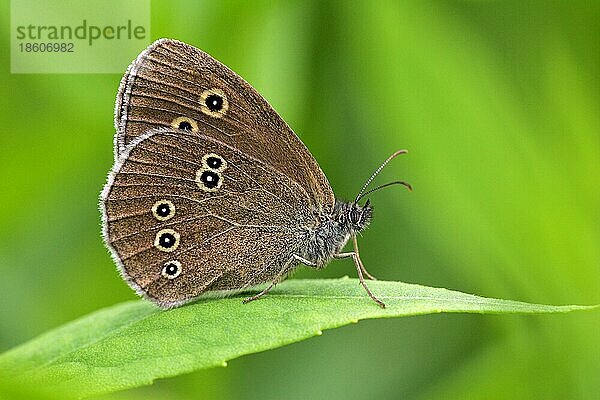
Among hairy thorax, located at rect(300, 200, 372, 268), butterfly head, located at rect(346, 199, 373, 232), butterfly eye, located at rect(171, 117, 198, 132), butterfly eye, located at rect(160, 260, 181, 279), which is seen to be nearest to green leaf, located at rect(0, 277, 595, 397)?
butterfly eye, located at rect(160, 260, 181, 279)

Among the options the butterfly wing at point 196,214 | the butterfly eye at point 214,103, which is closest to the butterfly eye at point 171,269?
the butterfly wing at point 196,214

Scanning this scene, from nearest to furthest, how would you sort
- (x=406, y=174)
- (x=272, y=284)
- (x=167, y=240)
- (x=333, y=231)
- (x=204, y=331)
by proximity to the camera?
1. (x=204, y=331)
2. (x=272, y=284)
3. (x=167, y=240)
4. (x=333, y=231)
5. (x=406, y=174)

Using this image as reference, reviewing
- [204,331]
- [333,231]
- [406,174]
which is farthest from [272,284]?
[406,174]

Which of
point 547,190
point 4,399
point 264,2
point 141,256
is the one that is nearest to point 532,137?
point 547,190

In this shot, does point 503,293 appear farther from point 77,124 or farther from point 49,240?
point 49,240

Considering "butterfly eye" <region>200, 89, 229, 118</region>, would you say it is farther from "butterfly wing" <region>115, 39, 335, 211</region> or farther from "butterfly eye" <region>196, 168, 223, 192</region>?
"butterfly eye" <region>196, 168, 223, 192</region>

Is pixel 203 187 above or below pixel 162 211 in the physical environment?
above

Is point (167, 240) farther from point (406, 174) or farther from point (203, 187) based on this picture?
point (406, 174)
